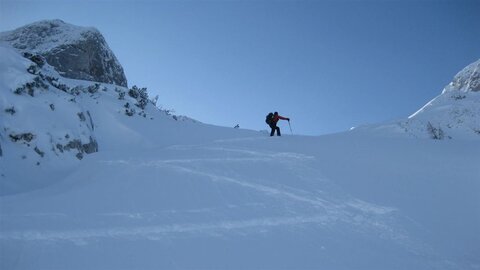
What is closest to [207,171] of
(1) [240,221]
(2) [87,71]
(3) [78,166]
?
(1) [240,221]

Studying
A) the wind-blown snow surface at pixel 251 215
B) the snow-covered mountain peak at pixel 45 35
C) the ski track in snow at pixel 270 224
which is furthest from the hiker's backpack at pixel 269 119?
the snow-covered mountain peak at pixel 45 35

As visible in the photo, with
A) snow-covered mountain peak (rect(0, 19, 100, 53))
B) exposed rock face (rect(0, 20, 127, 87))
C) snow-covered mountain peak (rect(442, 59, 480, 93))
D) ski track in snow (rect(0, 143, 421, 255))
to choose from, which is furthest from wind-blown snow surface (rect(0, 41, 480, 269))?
snow-covered mountain peak (rect(442, 59, 480, 93))

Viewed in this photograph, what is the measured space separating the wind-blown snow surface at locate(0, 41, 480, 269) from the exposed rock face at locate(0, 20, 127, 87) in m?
19.0

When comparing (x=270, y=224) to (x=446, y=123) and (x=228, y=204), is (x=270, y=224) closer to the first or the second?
(x=228, y=204)

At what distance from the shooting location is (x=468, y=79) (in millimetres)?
56688

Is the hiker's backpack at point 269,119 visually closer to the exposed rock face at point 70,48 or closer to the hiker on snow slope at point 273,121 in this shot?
the hiker on snow slope at point 273,121

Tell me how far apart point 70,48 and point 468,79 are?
5713 centimetres

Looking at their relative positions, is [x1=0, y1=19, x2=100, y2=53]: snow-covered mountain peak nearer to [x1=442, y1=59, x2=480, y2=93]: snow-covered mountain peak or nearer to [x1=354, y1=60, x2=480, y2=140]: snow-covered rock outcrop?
[x1=354, y1=60, x2=480, y2=140]: snow-covered rock outcrop

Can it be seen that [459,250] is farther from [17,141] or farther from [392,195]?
[17,141]

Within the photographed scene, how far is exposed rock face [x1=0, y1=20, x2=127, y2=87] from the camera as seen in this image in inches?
1125

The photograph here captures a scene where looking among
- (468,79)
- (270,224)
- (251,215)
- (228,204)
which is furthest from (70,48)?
(468,79)

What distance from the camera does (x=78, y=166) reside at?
9.20 meters

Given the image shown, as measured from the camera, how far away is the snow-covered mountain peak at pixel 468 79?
54.2m

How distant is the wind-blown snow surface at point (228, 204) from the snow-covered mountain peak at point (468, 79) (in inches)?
2033
